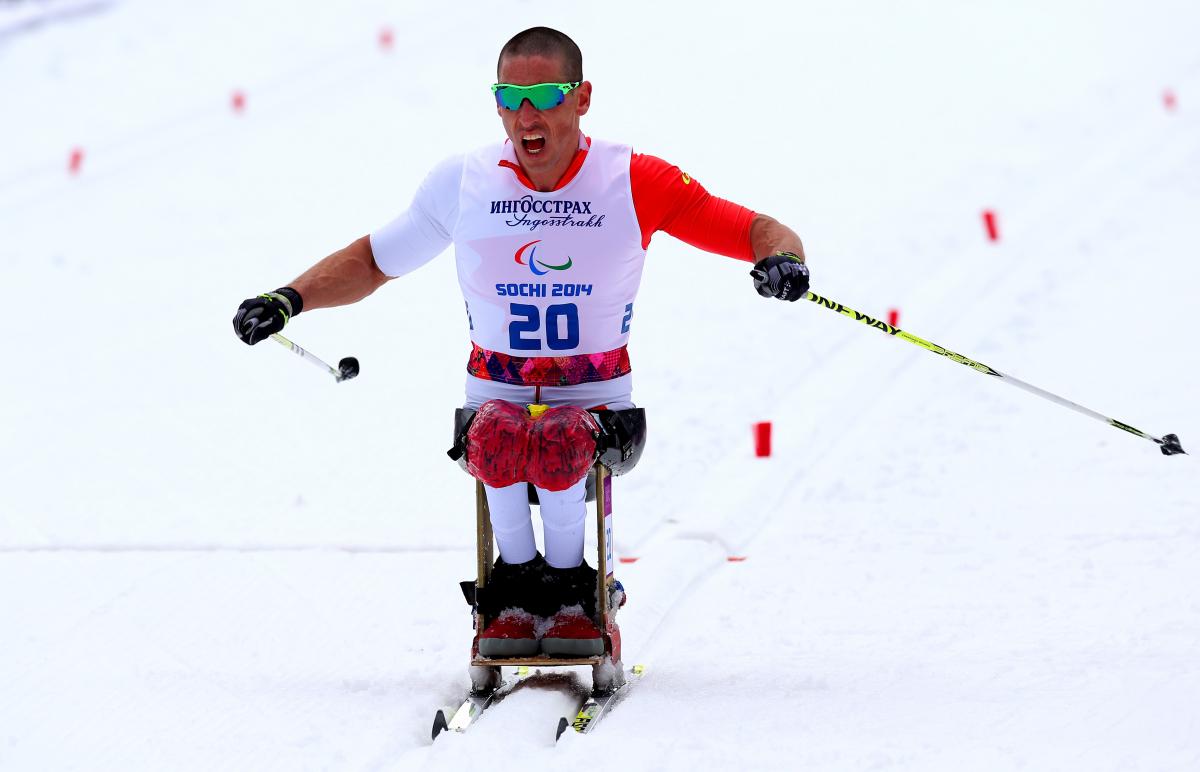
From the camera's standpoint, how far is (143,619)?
4898 mm

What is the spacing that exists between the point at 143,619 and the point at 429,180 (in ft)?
6.16

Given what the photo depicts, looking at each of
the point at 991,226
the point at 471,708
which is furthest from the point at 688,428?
the point at 991,226

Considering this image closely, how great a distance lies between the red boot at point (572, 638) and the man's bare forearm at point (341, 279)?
1.15m

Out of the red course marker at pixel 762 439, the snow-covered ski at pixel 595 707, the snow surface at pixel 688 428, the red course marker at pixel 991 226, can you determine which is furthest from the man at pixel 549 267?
the red course marker at pixel 991 226

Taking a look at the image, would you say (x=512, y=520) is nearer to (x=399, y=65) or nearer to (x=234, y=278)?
(x=234, y=278)

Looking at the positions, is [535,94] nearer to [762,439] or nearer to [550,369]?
[550,369]

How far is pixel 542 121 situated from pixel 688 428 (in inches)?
126

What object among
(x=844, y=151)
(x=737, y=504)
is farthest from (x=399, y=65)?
(x=737, y=504)

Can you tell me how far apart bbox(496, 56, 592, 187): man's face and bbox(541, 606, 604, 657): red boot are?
1259 mm

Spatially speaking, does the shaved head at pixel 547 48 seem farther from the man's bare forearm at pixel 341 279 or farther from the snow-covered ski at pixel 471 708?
the snow-covered ski at pixel 471 708

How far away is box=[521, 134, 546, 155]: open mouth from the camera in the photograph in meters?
3.96

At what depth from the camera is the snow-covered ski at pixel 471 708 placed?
12.7 ft

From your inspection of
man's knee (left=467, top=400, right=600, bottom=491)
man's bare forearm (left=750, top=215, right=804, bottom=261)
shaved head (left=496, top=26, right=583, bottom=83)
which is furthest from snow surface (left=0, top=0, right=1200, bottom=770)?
shaved head (left=496, top=26, right=583, bottom=83)

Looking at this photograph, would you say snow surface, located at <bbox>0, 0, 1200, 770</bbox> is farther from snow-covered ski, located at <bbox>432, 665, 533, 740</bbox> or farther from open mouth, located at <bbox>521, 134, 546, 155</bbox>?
open mouth, located at <bbox>521, 134, 546, 155</bbox>
